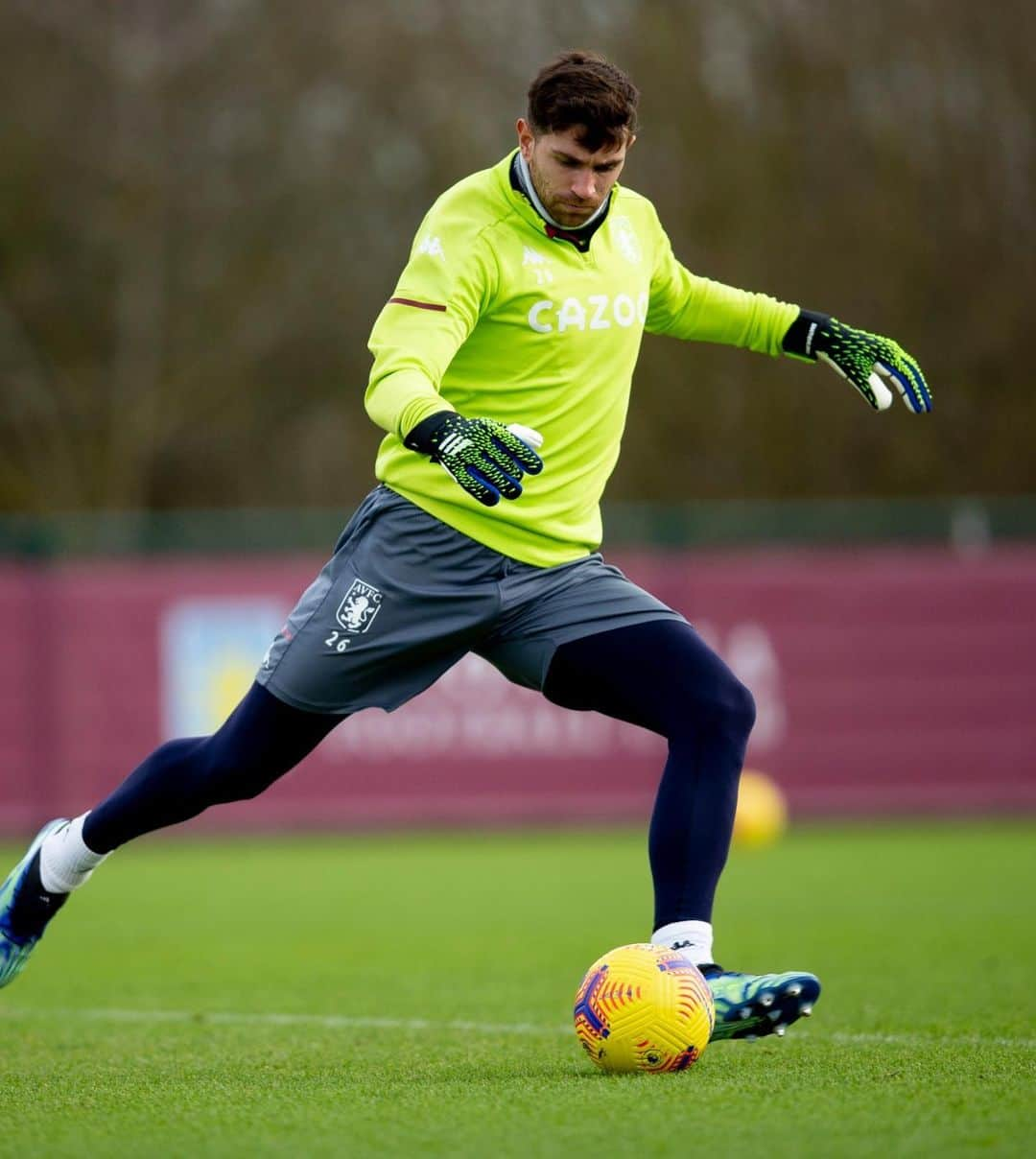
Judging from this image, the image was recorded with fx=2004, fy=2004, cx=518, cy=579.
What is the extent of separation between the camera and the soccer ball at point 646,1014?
4.87 m

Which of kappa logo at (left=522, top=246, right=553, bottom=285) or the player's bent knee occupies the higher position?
kappa logo at (left=522, top=246, right=553, bottom=285)

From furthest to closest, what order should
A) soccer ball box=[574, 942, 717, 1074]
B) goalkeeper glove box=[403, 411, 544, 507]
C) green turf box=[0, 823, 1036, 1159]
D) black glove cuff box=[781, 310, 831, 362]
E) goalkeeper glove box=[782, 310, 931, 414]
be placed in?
1. black glove cuff box=[781, 310, 831, 362]
2. goalkeeper glove box=[782, 310, 931, 414]
3. soccer ball box=[574, 942, 717, 1074]
4. goalkeeper glove box=[403, 411, 544, 507]
5. green turf box=[0, 823, 1036, 1159]

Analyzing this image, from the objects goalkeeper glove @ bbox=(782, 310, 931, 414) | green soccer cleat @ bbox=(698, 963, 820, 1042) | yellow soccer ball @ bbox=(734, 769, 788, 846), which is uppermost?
goalkeeper glove @ bbox=(782, 310, 931, 414)

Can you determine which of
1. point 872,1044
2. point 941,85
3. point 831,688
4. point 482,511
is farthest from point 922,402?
point 941,85

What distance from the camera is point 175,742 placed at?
569cm

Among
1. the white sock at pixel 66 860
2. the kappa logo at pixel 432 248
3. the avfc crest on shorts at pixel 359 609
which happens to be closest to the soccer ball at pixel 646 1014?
the avfc crest on shorts at pixel 359 609

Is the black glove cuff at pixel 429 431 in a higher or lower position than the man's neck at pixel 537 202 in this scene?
lower

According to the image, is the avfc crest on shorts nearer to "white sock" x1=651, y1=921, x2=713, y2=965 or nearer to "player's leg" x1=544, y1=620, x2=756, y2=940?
"player's leg" x1=544, y1=620, x2=756, y2=940

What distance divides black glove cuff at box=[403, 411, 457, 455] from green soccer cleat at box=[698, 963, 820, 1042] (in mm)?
1503

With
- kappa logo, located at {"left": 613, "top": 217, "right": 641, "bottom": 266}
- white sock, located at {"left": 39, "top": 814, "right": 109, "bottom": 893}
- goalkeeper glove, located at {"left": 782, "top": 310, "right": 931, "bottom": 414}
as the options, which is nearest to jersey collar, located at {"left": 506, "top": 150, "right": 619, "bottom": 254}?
kappa logo, located at {"left": 613, "top": 217, "right": 641, "bottom": 266}

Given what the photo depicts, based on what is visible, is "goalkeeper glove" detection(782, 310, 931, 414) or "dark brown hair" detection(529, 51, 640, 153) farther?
"goalkeeper glove" detection(782, 310, 931, 414)

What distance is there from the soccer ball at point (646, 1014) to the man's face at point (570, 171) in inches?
75.8

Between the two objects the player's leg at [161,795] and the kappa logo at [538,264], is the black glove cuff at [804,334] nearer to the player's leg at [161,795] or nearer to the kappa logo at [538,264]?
the kappa logo at [538,264]

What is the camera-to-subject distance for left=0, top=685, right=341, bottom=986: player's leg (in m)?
5.42
